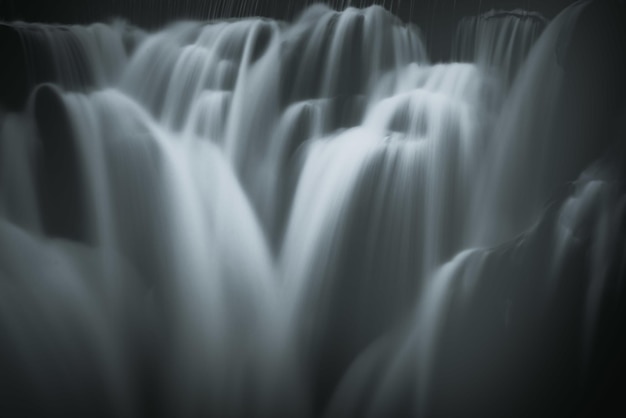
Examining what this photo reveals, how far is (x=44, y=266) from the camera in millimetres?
5156

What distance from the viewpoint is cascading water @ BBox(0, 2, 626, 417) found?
421cm

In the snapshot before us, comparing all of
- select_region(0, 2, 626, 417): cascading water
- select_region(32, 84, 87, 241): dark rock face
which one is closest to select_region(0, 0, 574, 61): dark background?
select_region(0, 2, 626, 417): cascading water

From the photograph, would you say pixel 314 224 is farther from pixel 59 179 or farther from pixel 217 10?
pixel 217 10

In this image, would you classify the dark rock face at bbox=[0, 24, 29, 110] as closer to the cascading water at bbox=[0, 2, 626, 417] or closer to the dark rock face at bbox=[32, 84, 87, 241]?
the cascading water at bbox=[0, 2, 626, 417]

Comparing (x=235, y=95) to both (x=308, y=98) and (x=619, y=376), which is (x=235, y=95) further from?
(x=619, y=376)

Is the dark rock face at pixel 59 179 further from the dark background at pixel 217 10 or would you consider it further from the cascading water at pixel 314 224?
the dark background at pixel 217 10

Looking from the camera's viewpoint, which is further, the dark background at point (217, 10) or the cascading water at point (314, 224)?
the dark background at point (217, 10)

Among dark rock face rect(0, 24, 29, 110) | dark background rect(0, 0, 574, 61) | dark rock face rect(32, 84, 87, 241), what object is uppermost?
dark background rect(0, 0, 574, 61)

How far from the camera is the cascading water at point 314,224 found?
4.21 metres

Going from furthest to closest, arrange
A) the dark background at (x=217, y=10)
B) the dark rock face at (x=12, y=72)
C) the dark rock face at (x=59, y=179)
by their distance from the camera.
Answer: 1. the dark rock face at (x=12, y=72)
2. the dark background at (x=217, y=10)
3. the dark rock face at (x=59, y=179)

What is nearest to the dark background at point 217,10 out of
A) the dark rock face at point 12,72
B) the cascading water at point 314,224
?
the cascading water at point 314,224

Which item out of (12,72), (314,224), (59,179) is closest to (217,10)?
(12,72)

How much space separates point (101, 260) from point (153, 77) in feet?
5.61

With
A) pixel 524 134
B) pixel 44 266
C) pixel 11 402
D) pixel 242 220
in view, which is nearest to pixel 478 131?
pixel 524 134
